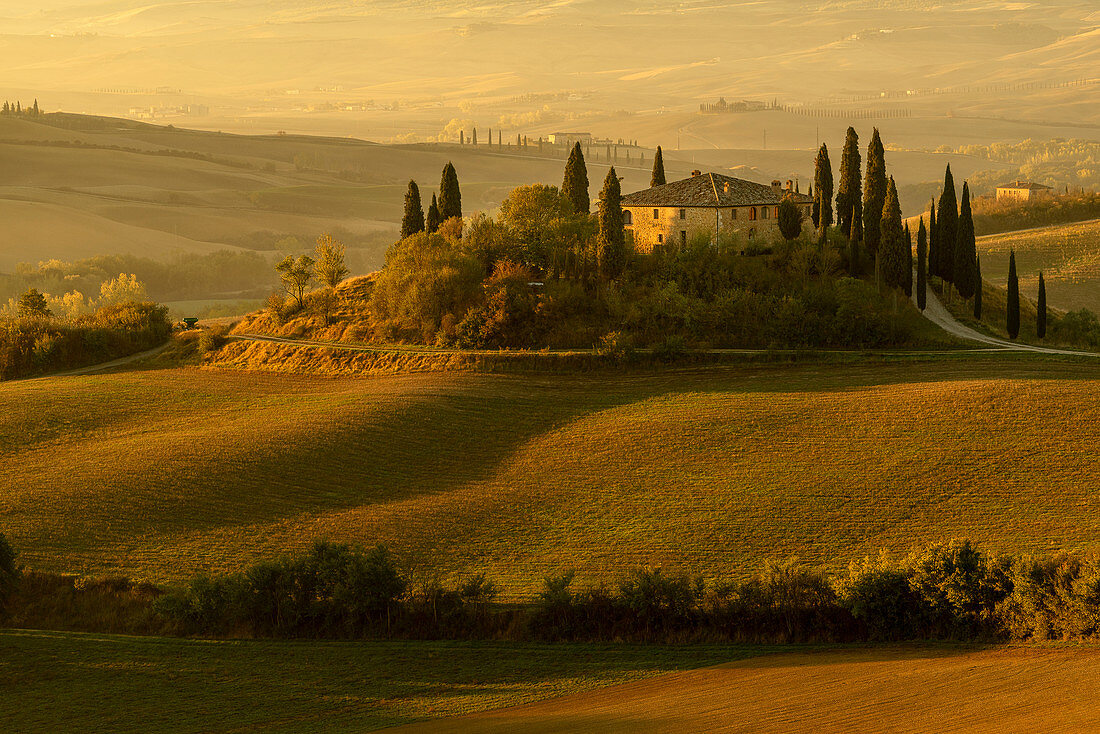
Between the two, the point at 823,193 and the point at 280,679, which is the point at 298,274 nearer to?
the point at 823,193

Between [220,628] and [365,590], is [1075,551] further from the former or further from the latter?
[220,628]

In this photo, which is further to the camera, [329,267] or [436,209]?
[329,267]

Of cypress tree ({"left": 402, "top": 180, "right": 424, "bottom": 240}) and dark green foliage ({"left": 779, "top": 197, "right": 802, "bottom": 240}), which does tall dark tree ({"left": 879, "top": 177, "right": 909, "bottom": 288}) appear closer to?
dark green foliage ({"left": 779, "top": 197, "right": 802, "bottom": 240})

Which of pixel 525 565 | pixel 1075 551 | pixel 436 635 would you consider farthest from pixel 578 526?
pixel 1075 551

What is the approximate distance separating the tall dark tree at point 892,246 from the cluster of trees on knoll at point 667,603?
39770mm

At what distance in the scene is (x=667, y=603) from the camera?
36.1 metres

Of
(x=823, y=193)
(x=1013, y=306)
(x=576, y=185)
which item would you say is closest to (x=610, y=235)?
(x=576, y=185)

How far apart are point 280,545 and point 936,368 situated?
121 feet

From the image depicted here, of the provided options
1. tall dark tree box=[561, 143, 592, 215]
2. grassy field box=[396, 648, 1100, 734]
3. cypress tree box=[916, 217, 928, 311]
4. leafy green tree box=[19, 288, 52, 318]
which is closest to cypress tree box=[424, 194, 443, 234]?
tall dark tree box=[561, 143, 592, 215]

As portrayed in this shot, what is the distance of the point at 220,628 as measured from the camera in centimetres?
3681

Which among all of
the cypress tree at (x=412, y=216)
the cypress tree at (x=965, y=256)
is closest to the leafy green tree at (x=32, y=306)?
the cypress tree at (x=412, y=216)

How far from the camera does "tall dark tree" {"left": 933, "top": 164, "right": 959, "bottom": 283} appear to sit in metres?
79.3

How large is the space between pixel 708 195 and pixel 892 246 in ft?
39.9

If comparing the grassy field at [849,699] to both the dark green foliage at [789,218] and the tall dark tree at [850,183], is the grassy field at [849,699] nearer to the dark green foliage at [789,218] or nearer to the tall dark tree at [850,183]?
the dark green foliage at [789,218]
